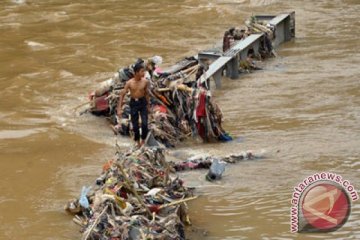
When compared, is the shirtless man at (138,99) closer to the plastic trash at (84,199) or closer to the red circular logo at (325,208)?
the plastic trash at (84,199)

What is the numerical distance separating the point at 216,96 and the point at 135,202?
7.49m

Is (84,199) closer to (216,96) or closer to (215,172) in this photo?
(215,172)

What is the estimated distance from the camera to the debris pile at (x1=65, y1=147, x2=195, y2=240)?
8281 millimetres

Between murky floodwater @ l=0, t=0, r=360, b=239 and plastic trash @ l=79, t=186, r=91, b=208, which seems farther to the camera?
murky floodwater @ l=0, t=0, r=360, b=239

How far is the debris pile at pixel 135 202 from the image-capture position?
326 inches

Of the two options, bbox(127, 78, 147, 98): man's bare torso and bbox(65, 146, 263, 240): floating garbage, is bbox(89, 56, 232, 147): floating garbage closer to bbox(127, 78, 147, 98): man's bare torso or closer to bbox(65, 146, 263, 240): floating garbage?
bbox(127, 78, 147, 98): man's bare torso

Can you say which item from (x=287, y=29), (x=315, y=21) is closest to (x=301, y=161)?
(x=287, y=29)

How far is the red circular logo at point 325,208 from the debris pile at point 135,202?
150cm

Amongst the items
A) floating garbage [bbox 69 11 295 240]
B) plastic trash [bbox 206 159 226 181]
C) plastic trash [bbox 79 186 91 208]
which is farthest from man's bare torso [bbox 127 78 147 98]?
plastic trash [bbox 79 186 91 208]

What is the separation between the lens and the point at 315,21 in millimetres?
24234

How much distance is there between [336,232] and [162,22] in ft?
55.4

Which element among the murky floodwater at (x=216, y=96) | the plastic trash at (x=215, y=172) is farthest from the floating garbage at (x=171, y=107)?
the plastic trash at (x=215, y=172)

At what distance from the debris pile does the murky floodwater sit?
0.43 m

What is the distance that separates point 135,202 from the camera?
8.78 meters
